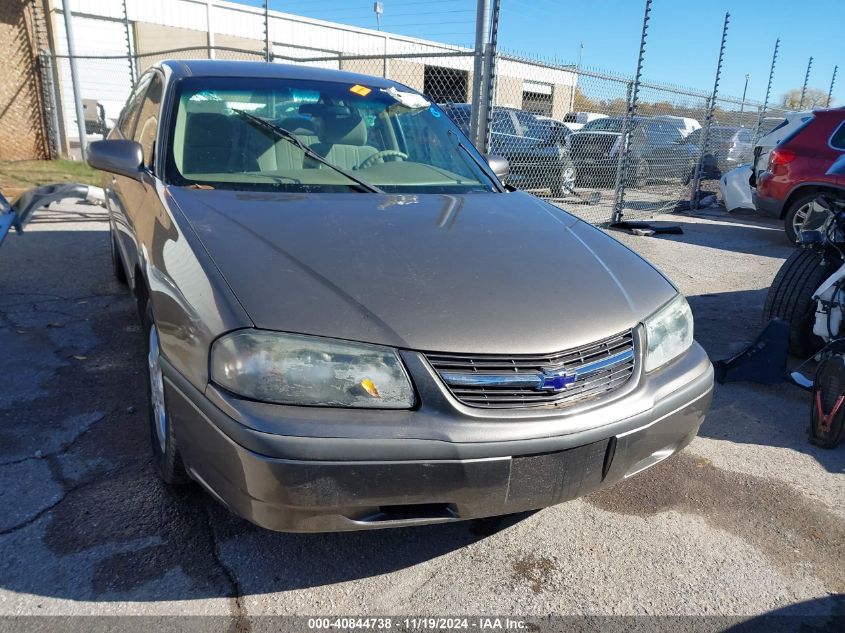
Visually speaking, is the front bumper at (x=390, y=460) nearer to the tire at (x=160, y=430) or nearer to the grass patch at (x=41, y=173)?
the tire at (x=160, y=430)

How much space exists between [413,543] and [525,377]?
0.86m

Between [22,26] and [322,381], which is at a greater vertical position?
[22,26]

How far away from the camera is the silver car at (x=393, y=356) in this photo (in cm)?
174

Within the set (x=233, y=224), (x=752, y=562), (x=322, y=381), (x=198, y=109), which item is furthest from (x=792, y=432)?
(x=198, y=109)

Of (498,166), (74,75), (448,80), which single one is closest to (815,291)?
(498,166)

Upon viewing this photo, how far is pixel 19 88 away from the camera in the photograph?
11688 mm

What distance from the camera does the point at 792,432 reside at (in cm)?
331

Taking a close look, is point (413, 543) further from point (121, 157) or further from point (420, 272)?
point (121, 157)

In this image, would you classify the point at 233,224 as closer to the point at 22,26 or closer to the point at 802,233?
the point at 802,233

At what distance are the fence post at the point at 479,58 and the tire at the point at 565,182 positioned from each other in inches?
166

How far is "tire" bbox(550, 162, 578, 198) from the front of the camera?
10.7 m

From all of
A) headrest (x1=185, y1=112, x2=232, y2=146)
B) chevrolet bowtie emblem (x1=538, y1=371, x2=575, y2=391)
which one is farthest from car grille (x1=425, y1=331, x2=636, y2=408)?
headrest (x1=185, y1=112, x2=232, y2=146)

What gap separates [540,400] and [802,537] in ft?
4.58

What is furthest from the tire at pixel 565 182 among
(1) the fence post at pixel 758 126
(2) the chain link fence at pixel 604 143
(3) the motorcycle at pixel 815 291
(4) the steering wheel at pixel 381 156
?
(4) the steering wheel at pixel 381 156
